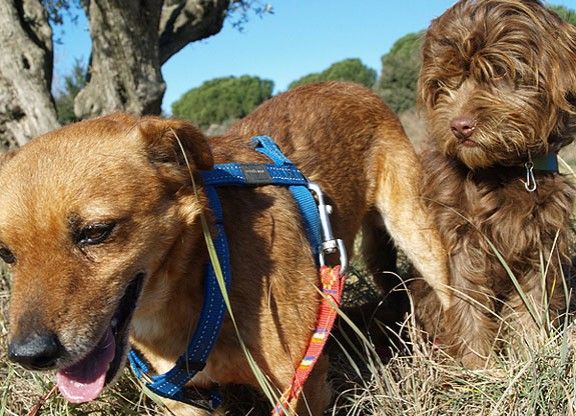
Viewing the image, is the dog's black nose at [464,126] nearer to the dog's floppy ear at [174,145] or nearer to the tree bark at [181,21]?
the dog's floppy ear at [174,145]

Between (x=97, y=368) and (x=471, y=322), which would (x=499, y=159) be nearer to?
(x=471, y=322)

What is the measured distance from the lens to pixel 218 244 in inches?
115

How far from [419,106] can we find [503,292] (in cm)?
126

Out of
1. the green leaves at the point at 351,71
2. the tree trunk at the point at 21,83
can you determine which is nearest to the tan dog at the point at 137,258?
the tree trunk at the point at 21,83

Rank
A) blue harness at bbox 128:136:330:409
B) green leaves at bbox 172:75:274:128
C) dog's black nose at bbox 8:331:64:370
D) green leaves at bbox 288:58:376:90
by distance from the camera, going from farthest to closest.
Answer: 1. green leaves at bbox 288:58:376:90
2. green leaves at bbox 172:75:274:128
3. blue harness at bbox 128:136:330:409
4. dog's black nose at bbox 8:331:64:370

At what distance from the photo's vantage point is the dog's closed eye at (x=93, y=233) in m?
2.50

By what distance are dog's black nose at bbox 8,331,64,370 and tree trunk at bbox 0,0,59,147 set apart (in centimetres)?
397

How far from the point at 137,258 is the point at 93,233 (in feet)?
0.66

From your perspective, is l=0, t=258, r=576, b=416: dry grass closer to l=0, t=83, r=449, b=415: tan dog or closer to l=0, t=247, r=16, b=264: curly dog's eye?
l=0, t=83, r=449, b=415: tan dog

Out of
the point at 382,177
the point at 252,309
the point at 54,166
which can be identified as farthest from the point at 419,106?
the point at 54,166

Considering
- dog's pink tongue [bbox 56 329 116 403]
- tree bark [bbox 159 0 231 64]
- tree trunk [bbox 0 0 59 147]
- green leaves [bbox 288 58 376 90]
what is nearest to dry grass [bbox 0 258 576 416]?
dog's pink tongue [bbox 56 329 116 403]

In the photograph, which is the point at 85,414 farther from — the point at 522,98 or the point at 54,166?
the point at 522,98

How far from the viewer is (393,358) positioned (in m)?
3.70

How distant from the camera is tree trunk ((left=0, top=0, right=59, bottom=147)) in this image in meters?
6.02
